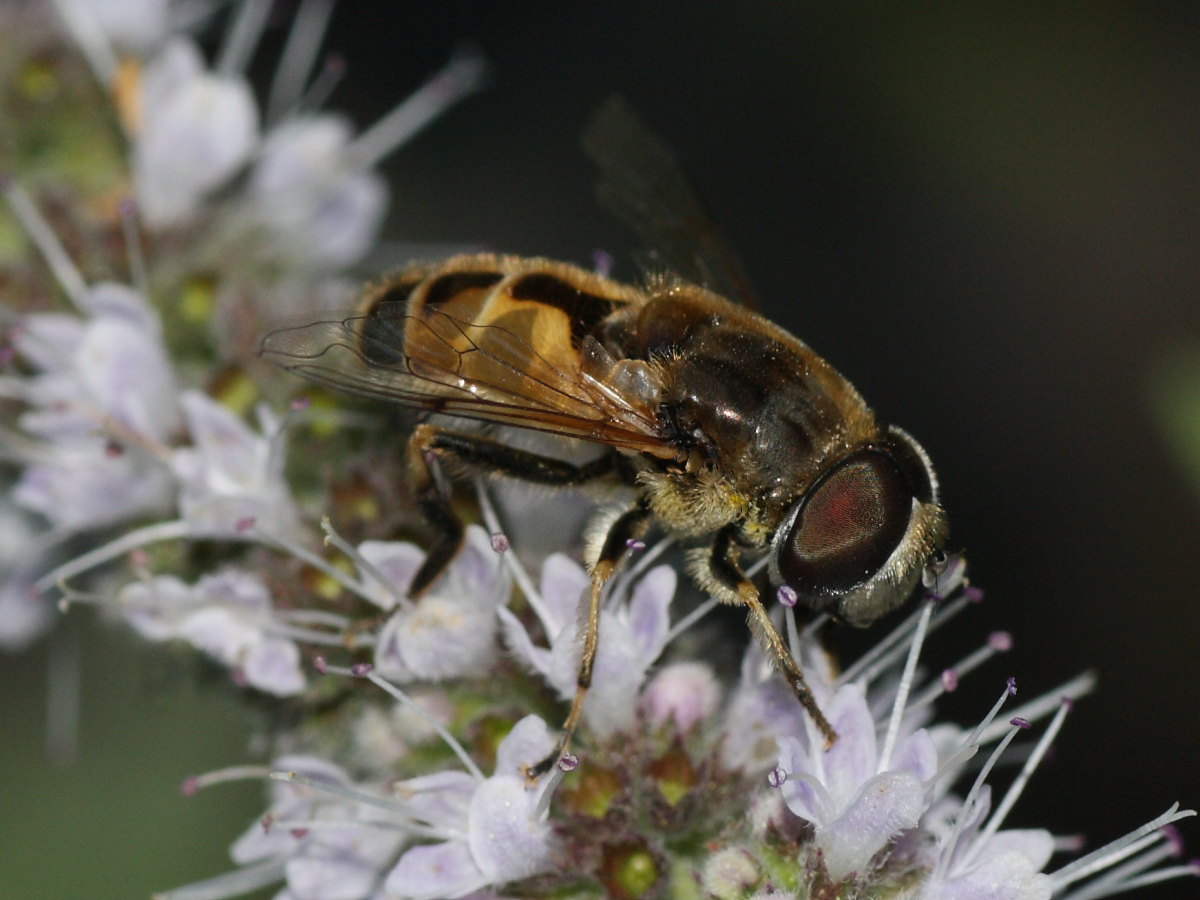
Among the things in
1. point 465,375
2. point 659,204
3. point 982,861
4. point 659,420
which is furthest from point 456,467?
point 982,861

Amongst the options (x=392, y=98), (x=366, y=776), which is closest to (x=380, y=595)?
(x=366, y=776)

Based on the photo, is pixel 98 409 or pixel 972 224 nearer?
pixel 98 409

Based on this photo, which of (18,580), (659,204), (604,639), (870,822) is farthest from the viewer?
(18,580)

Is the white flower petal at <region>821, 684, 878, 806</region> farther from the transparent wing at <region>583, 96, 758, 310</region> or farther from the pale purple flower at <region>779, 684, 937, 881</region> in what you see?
the transparent wing at <region>583, 96, 758, 310</region>

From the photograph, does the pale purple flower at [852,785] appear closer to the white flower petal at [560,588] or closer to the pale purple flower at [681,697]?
the pale purple flower at [681,697]

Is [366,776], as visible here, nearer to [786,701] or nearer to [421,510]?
[421,510]

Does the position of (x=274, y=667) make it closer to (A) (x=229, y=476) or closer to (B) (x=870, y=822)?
(A) (x=229, y=476)

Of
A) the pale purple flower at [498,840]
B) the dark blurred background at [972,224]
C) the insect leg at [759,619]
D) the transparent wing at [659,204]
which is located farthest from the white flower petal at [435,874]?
the dark blurred background at [972,224]
